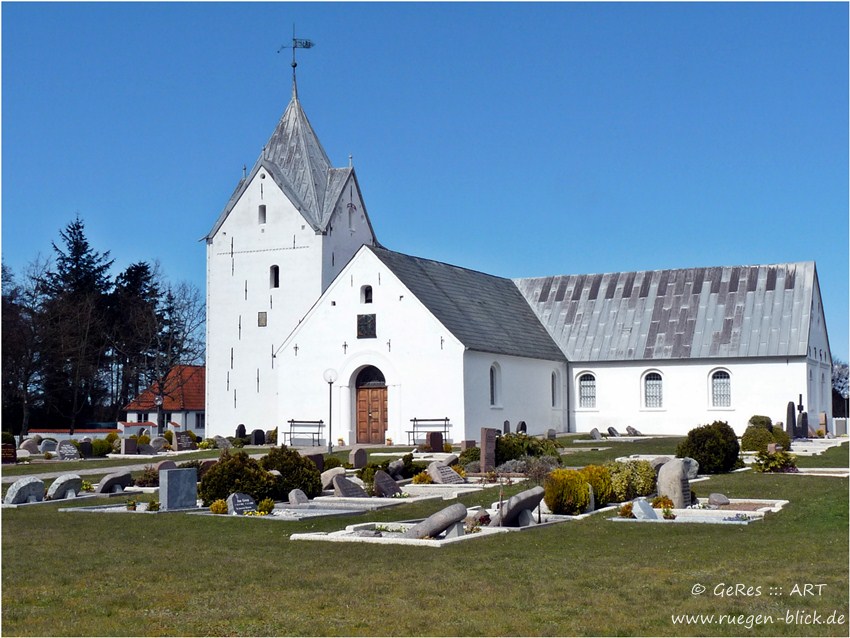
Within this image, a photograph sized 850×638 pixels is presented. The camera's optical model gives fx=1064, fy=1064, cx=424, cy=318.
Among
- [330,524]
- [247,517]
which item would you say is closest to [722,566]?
[330,524]

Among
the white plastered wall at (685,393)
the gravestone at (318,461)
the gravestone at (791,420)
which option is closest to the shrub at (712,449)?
the gravestone at (318,461)

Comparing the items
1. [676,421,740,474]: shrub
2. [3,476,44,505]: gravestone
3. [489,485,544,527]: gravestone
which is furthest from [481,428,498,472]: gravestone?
[3,476,44,505]: gravestone

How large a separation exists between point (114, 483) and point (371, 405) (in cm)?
1841

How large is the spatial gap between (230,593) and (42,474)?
18763 mm

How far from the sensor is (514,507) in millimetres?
14883

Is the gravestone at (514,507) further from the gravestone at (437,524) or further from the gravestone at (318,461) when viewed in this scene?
the gravestone at (318,461)

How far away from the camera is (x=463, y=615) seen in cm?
902

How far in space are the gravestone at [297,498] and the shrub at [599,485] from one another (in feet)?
16.1

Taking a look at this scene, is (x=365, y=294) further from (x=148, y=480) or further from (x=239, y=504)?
(x=239, y=504)

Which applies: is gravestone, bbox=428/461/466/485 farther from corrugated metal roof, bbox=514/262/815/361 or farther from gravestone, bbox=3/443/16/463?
corrugated metal roof, bbox=514/262/815/361

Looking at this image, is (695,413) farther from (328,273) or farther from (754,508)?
(754,508)

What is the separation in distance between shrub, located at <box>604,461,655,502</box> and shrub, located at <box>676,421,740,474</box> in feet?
16.7

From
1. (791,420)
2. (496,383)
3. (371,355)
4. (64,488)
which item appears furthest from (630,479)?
(371,355)

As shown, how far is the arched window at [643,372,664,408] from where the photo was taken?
43250 mm
